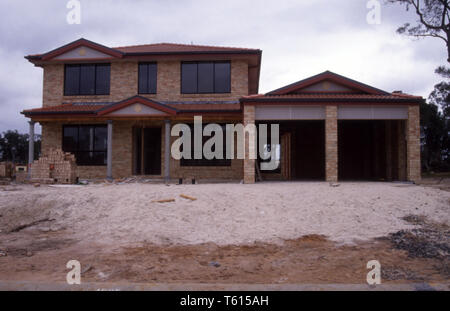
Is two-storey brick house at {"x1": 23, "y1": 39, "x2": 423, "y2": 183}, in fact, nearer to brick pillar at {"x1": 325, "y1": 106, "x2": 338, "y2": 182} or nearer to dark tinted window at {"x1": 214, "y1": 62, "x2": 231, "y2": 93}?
dark tinted window at {"x1": 214, "y1": 62, "x2": 231, "y2": 93}

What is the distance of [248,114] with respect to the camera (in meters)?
13.9

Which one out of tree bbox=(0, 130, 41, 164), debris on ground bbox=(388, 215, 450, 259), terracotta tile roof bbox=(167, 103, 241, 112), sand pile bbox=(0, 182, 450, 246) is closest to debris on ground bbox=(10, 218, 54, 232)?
sand pile bbox=(0, 182, 450, 246)

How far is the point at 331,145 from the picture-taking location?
13.9 metres

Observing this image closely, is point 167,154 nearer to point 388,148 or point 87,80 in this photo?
point 87,80

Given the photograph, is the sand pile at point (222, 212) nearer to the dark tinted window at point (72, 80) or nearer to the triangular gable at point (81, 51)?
the dark tinted window at point (72, 80)

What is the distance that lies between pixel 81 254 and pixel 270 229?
4.16 metres

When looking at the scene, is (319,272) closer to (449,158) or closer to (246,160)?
(246,160)

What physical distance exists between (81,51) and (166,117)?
6895 mm

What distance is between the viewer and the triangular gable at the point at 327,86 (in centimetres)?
1490

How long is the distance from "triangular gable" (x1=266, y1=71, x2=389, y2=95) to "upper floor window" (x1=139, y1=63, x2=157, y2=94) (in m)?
6.74

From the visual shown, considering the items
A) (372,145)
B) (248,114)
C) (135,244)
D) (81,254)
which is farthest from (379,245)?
(372,145)

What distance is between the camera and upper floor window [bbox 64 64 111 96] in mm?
18266

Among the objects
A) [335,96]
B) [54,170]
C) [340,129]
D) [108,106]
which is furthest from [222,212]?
[340,129]

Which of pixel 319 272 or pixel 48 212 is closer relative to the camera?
pixel 319 272
